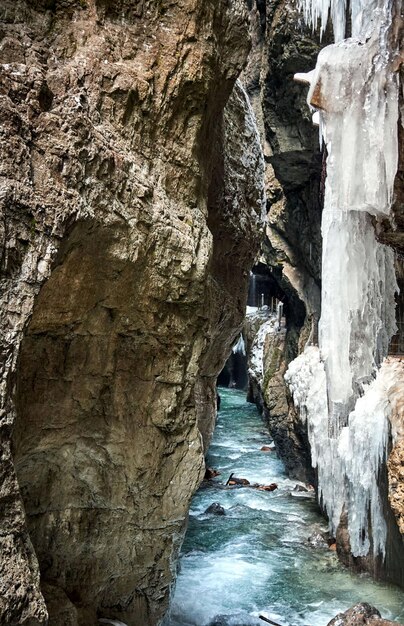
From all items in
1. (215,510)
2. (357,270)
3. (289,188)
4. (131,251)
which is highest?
(289,188)

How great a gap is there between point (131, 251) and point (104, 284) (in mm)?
389

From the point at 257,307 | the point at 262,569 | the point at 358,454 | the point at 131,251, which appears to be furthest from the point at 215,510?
the point at 257,307

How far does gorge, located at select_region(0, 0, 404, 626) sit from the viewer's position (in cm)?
394

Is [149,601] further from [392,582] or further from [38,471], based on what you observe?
[392,582]

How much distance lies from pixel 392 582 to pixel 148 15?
10015 millimetres

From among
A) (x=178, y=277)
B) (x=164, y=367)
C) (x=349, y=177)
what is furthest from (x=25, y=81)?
(x=349, y=177)

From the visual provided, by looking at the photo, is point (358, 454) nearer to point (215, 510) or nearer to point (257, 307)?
point (215, 510)

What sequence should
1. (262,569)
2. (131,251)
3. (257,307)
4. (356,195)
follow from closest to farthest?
(131,251)
(356,195)
(262,569)
(257,307)

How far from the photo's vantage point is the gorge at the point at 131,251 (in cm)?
394

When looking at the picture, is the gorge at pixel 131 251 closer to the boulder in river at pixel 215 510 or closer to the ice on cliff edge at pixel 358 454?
the ice on cliff edge at pixel 358 454

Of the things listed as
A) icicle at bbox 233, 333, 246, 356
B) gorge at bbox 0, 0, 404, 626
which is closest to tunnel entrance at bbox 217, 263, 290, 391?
icicle at bbox 233, 333, 246, 356

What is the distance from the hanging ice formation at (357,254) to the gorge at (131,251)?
3 centimetres

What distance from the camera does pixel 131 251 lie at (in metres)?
4.78

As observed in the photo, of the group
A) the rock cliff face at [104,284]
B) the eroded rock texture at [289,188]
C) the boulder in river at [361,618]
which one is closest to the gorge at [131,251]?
the rock cliff face at [104,284]
